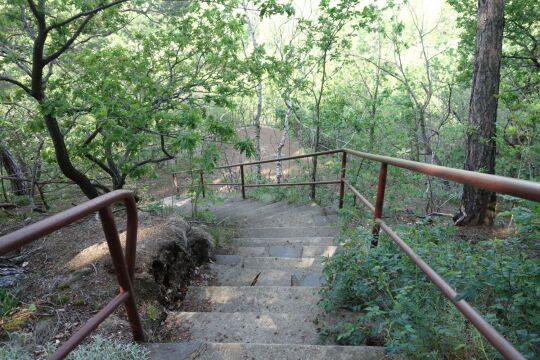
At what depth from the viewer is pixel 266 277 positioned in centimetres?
322

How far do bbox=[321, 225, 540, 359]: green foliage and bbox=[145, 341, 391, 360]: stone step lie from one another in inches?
3.5

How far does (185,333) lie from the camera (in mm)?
2189

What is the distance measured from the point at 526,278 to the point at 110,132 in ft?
14.8

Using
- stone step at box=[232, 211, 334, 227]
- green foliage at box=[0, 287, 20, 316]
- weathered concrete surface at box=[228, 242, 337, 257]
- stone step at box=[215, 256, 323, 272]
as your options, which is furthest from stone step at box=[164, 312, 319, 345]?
stone step at box=[232, 211, 334, 227]

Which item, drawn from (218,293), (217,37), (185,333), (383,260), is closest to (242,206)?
(217,37)

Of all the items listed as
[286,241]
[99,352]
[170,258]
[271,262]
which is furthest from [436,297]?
[286,241]

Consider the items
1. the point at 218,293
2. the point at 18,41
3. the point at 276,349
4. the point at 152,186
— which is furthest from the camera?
the point at 152,186

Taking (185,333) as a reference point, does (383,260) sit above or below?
above

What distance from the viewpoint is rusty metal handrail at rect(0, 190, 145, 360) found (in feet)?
3.05

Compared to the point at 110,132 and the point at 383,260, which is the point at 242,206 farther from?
the point at 383,260

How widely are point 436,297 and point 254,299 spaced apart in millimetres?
1497

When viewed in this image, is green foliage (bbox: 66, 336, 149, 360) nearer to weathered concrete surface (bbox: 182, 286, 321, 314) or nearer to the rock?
the rock

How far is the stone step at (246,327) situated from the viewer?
2.09 meters

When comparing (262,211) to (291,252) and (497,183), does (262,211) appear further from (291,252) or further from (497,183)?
(497,183)
